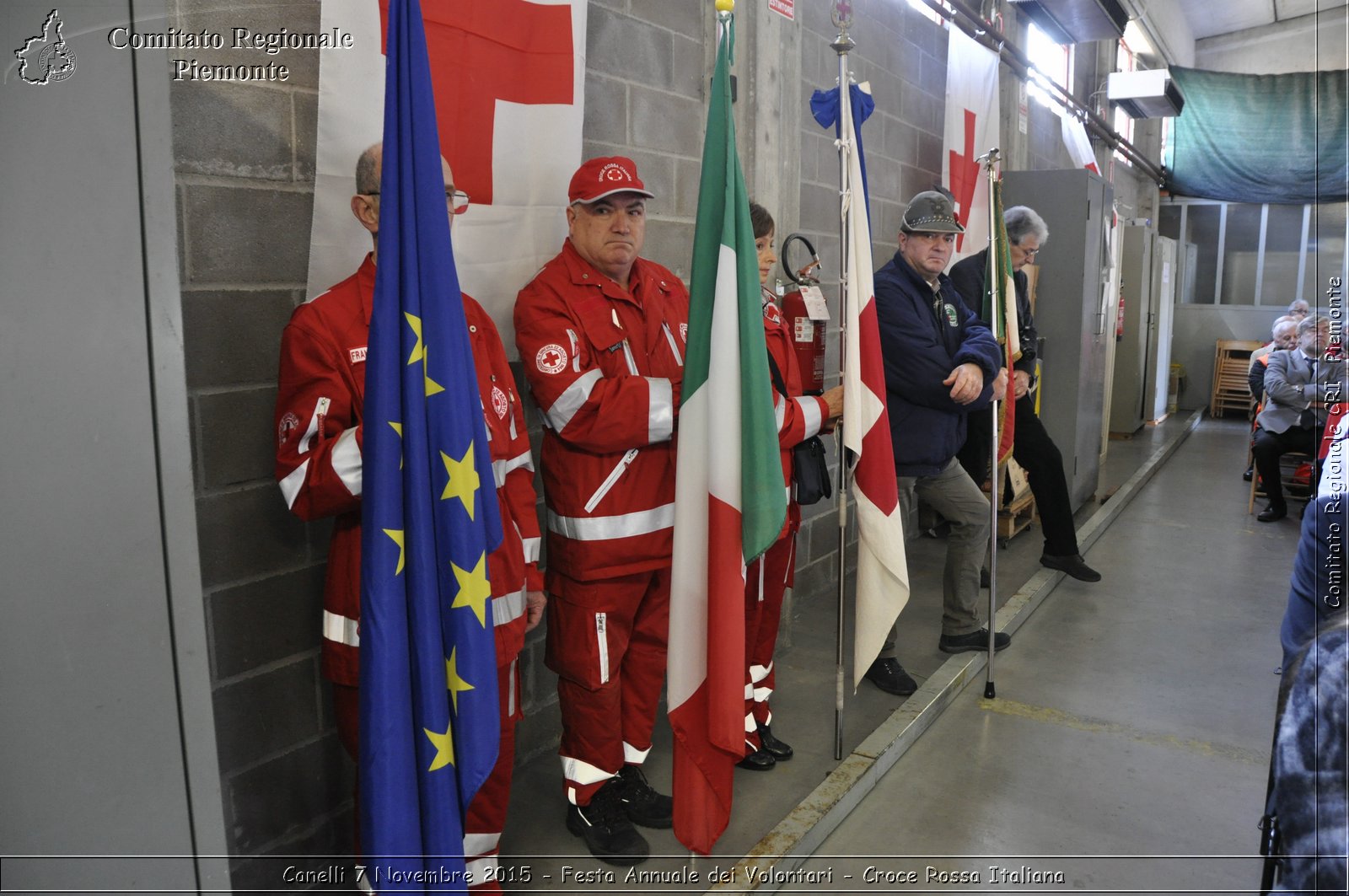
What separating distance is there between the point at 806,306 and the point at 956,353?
72 cm

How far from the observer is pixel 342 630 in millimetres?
1713

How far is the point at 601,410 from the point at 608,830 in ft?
3.34

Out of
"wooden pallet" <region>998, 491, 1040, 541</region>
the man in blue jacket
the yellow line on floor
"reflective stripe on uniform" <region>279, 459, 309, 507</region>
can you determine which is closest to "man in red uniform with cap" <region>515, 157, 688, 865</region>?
"reflective stripe on uniform" <region>279, 459, 309, 507</region>

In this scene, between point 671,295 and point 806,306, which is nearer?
point 671,295

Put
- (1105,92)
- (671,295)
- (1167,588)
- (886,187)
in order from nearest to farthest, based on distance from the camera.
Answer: (671,295) → (1167,588) → (886,187) → (1105,92)

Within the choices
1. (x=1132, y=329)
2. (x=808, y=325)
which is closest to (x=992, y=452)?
(x=808, y=325)

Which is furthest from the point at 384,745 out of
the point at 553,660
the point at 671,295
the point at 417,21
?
the point at 671,295

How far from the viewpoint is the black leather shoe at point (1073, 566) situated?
4.37 meters

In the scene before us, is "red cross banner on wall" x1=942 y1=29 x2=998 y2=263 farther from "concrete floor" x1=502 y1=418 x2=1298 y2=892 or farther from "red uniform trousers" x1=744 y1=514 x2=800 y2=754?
"red uniform trousers" x1=744 y1=514 x2=800 y2=754

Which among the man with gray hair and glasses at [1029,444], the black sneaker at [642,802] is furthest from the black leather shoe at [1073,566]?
the black sneaker at [642,802]

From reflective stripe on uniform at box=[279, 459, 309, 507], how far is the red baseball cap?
927mm

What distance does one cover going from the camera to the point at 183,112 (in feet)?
5.41

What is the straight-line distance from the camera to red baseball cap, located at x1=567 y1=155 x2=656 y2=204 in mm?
2104

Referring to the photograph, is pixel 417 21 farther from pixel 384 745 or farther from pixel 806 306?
pixel 806 306
